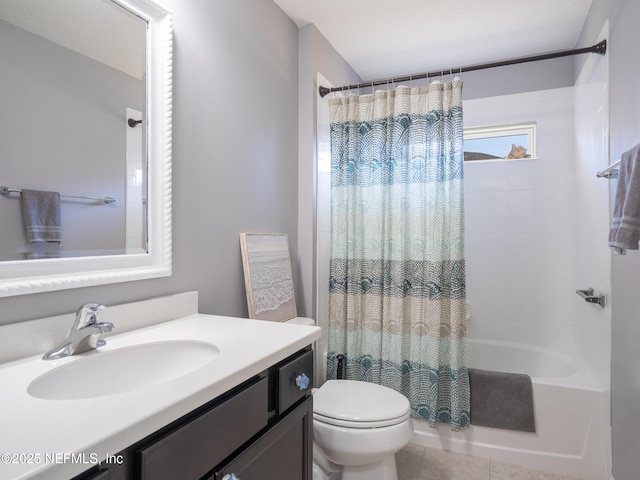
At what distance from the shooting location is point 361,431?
60.5 inches

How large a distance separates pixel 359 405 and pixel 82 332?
46.2 inches

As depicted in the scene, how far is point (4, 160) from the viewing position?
0.90 metres

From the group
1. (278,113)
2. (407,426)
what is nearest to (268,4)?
(278,113)

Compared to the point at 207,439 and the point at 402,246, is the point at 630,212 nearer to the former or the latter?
the point at 402,246

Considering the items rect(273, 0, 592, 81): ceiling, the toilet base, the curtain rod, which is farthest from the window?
the toilet base

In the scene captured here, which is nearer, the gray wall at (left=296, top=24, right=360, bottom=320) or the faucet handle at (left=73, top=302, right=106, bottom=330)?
the faucet handle at (left=73, top=302, right=106, bottom=330)

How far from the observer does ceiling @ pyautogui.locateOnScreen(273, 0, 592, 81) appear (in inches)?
81.5

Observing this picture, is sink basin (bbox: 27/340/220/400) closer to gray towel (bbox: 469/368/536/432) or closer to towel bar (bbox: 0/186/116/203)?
towel bar (bbox: 0/186/116/203)

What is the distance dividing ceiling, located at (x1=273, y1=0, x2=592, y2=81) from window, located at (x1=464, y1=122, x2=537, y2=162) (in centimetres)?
51

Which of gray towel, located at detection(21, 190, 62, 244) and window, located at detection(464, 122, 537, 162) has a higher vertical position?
window, located at detection(464, 122, 537, 162)

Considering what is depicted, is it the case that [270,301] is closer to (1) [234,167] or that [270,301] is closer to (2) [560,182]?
(1) [234,167]

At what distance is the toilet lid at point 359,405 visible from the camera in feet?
5.11

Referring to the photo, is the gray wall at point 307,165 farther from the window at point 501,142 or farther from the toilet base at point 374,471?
the window at point 501,142

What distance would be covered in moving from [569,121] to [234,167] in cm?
241
